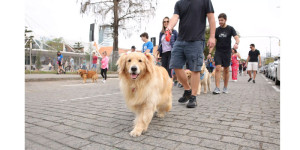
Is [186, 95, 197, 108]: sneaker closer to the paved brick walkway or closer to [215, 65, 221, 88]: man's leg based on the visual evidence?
the paved brick walkway

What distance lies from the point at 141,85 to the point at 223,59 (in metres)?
4.58

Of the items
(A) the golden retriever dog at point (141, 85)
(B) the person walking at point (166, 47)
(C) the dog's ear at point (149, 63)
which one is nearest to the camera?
(A) the golden retriever dog at point (141, 85)

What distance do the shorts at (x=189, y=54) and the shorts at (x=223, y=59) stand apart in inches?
106

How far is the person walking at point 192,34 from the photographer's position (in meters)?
4.28

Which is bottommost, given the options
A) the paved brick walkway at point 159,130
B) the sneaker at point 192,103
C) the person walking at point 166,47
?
Answer: the paved brick walkway at point 159,130

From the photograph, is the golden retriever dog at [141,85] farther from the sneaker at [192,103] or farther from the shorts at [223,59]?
the shorts at [223,59]

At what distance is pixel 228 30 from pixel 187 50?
10.8 feet

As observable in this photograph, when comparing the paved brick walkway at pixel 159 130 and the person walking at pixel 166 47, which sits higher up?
the person walking at pixel 166 47

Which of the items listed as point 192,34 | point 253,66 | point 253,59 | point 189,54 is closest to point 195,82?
point 189,54

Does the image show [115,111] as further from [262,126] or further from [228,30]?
[228,30]

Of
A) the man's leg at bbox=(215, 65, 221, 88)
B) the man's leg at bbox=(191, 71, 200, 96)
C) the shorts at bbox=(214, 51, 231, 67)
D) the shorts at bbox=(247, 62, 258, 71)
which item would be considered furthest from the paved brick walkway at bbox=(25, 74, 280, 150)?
the shorts at bbox=(247, 62, 258, 71)

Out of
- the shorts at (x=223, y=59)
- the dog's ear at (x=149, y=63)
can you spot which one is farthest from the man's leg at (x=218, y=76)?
the dog's ear at (x=149, y=63)

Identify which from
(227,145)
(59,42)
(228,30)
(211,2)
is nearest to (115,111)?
(227,145)

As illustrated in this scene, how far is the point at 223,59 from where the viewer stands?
22.4ft
